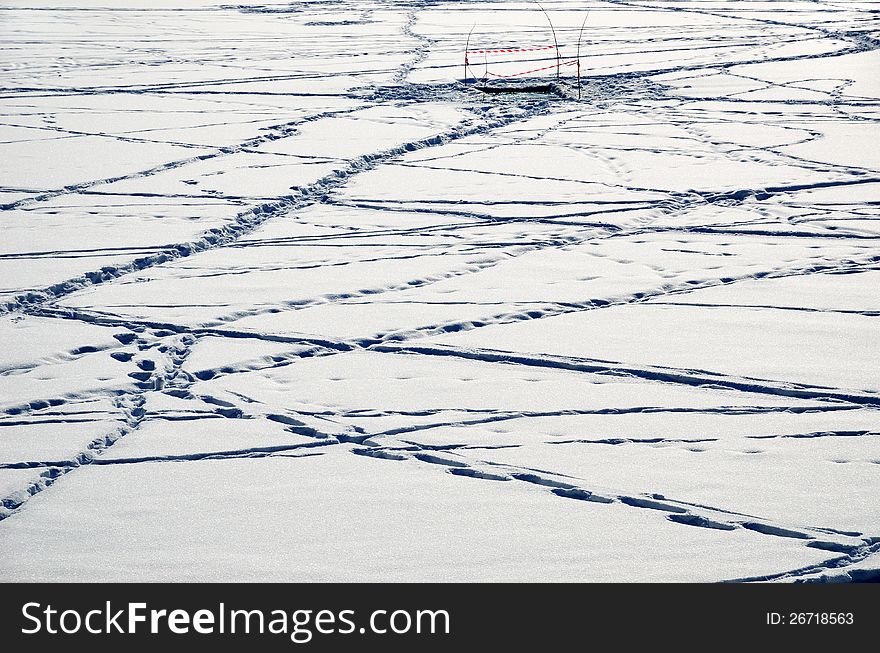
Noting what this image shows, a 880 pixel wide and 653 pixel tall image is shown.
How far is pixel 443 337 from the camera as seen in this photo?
4.22m

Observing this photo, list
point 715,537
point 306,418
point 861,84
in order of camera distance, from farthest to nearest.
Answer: point 861,84 < point 306,418 < point 715,537

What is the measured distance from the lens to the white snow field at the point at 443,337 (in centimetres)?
287

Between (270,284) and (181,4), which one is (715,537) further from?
(181,4)

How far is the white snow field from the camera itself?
2867 mm

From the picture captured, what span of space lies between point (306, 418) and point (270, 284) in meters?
1.46

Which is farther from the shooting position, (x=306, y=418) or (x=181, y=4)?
(x=181, y=4)

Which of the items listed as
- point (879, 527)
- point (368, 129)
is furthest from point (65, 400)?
point (368, 129)

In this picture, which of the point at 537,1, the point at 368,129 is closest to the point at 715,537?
the point at 368,129

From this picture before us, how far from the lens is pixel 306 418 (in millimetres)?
3539
